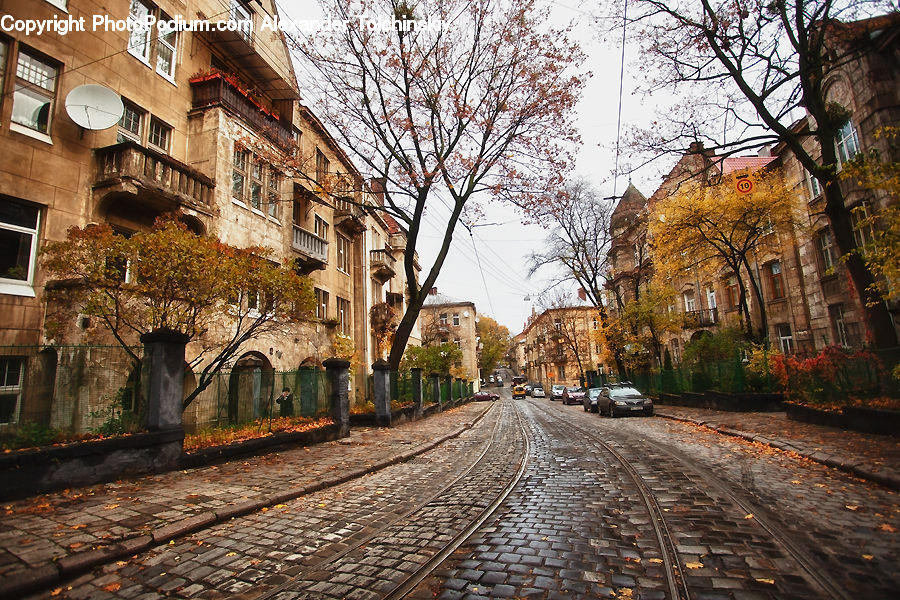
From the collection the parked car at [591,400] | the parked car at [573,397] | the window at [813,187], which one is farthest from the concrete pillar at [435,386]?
the window at [813,187]

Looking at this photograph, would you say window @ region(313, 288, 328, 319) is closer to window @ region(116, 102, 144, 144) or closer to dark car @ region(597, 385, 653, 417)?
window @ region(116, 102, 144, 144)

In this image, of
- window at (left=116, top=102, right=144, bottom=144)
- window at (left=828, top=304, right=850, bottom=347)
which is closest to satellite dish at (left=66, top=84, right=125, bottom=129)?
window at (left=116, top=102, right=144, bottom=144)

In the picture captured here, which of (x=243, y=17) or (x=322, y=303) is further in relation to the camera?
(x=322, y=303)

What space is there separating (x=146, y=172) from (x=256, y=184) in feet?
18.8

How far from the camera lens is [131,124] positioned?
13.4 metres

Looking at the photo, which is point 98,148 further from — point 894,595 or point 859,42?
point 859,42

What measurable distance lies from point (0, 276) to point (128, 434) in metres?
5.16

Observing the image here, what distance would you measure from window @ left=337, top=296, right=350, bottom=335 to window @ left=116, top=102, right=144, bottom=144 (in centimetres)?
1355

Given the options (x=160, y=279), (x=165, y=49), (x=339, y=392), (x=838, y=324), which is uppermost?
(x=165, y=49)

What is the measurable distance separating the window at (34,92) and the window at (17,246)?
204cm

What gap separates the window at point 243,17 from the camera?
1759 cm

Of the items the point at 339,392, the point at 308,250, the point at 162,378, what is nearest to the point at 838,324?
the point at 339,392

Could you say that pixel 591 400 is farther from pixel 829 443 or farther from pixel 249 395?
pixel 249 395

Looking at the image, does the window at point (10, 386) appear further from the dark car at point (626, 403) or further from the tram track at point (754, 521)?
the dark car at point (626, 403)
